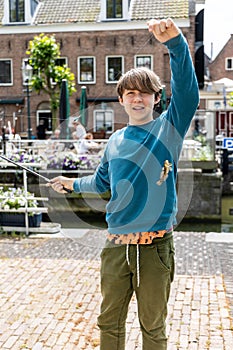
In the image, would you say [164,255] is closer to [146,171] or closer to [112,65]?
[146,171]

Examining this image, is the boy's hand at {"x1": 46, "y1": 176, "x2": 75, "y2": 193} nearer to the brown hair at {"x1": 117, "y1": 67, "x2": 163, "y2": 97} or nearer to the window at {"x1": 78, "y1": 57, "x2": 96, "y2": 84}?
the brown hair at {"x1": 117, "y1": 67, "x2": 163, "y2": 97}

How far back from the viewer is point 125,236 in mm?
1995

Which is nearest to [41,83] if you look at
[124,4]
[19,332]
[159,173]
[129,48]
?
[124,4]

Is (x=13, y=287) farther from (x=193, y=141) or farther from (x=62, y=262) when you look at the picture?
(x=193, y=141)

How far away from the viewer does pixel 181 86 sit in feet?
5.93

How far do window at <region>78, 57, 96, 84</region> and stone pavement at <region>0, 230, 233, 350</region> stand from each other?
14.5 meters

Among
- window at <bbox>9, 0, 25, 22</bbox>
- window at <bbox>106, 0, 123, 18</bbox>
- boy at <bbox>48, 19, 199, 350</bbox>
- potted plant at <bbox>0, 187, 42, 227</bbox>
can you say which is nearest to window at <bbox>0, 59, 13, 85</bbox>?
window at <bbox>9, 0, 25, 22</bbox>

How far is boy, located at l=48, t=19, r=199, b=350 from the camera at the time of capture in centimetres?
193

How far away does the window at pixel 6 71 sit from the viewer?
63.9ft

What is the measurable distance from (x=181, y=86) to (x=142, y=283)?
712mm

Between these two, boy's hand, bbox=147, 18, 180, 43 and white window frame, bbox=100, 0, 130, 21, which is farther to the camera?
white window frame, bbox=100, 0, 130, 21

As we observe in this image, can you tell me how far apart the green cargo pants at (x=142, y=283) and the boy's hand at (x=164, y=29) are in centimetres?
72

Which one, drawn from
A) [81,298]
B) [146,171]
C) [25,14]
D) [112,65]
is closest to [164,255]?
[146,171]

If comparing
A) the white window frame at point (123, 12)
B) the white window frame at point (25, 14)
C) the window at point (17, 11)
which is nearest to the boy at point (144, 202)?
the white window frame at point (123, 12)
